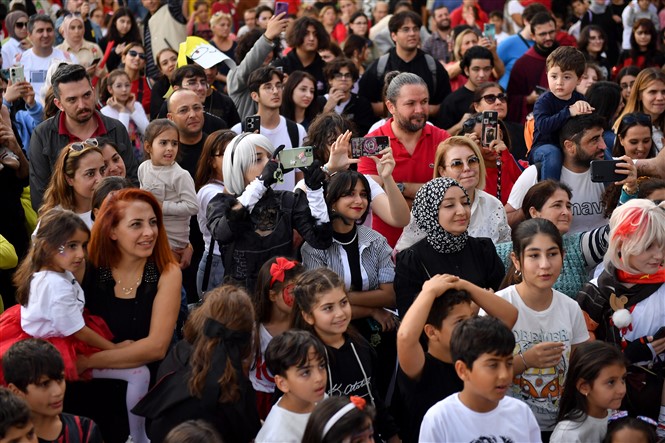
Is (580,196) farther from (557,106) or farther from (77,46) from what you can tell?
(77,46)

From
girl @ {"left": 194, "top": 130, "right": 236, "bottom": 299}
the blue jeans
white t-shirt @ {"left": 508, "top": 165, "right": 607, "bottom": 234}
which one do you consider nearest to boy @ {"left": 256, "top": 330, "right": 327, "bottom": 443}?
girl @ {"left": 194, "top": 130, "right": 236, "bottom": 299}

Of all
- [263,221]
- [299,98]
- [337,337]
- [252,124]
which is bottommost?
[337,337]

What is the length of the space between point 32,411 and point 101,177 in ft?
6.04

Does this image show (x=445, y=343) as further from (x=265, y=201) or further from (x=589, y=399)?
(x=265, y=201)

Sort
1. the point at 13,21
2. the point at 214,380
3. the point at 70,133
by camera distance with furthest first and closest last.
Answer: the point at 13,21 → the point at 70,133 → the point at 214,380

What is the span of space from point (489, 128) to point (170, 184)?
2122 millimetres

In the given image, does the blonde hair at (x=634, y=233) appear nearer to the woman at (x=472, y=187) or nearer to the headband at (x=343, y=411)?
the woman at (x=472, y=187)

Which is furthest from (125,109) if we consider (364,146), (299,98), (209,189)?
(364,146)

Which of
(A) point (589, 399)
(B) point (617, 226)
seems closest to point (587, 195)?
(B) point (617, 226)

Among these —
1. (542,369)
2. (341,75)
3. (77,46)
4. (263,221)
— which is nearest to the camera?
(542,369)

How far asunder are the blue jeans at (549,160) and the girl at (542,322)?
1500mm

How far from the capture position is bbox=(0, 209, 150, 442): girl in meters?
4.27

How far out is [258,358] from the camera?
4.68 m

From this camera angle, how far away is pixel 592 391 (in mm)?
4148
